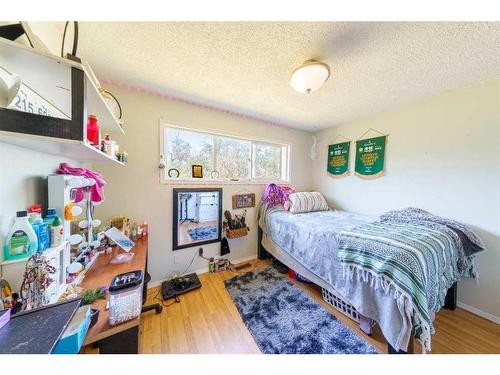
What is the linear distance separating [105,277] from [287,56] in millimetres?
2010

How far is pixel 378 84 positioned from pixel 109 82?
270 cm

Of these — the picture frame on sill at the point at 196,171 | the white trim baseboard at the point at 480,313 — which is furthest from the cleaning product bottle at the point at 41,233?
the white trim baseboard at the point at 480,313

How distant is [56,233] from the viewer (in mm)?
820

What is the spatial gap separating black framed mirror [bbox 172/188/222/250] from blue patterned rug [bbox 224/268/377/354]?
668 mm

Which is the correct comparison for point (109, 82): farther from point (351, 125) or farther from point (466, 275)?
point (466, 275)

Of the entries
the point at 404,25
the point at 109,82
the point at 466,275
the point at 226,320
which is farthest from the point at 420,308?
the point at 109,82

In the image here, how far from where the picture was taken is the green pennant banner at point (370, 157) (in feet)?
7.53

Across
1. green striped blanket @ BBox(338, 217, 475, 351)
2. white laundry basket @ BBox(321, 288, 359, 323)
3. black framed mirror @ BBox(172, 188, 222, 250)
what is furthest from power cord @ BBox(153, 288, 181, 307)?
green striped blanket @ BBox(338, 217, 475, 351)

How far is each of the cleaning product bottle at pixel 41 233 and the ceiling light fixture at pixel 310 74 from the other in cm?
175

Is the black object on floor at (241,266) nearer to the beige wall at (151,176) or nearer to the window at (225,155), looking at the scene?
the beige wall at (151,176)

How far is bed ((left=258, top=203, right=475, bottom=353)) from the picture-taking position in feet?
3.45

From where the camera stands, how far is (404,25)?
101 cm

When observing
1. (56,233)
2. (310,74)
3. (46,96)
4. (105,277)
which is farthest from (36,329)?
(310,74)

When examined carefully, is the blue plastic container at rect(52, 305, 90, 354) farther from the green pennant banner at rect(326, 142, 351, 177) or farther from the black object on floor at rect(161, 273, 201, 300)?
the green pennant banner at rect(326, 142, 351, 177)
